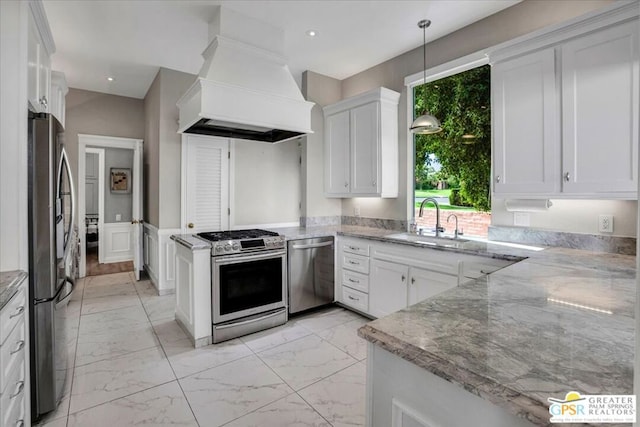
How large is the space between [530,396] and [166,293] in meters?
4.43

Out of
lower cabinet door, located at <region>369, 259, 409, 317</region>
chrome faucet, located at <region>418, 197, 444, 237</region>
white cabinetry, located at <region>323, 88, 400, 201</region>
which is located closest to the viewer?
lower cabinet door, located at <region>369, 259, 409, 317</region>

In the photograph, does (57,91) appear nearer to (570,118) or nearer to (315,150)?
(315,150)

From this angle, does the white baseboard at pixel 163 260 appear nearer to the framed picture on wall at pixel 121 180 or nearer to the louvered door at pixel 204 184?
the louvered door at pixel 204 184

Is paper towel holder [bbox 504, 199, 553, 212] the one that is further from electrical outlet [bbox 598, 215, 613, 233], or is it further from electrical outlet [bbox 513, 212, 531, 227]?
electrical outlet [bbox 598, 215, 613, 233]

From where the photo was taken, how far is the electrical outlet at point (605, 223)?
90.9 inches

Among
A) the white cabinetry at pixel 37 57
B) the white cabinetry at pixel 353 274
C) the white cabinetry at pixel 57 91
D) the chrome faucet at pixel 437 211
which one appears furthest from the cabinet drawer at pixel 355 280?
the white cabinetry at pixel 57 91

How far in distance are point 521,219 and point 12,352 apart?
3455mm

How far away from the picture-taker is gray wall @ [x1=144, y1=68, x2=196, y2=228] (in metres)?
4.13

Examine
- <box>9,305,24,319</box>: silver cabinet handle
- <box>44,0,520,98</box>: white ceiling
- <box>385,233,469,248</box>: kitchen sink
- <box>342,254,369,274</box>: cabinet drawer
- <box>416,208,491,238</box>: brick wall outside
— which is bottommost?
<box>342,254,369,274</box>: cabinet drawer

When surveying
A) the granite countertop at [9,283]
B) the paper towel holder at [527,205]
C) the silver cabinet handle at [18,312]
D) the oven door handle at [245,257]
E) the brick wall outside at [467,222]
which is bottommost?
the silver cabinet handle at [18,312]

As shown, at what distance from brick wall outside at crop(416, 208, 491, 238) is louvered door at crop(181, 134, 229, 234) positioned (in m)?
2.66

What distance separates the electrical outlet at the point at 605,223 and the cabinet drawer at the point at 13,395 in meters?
3.55

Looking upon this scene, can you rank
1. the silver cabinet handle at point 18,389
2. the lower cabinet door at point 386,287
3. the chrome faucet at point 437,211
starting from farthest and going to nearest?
the chrome faucet at point 437,211 → the lower cabinet door at point 386,287 → the silver cabinet handle at point 18,389

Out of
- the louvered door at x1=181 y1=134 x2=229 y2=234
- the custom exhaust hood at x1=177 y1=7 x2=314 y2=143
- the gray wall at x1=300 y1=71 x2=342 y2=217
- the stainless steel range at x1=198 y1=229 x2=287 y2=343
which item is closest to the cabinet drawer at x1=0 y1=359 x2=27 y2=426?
the stainless steel range at x1=198 y1=229 x2=287 y2=343
